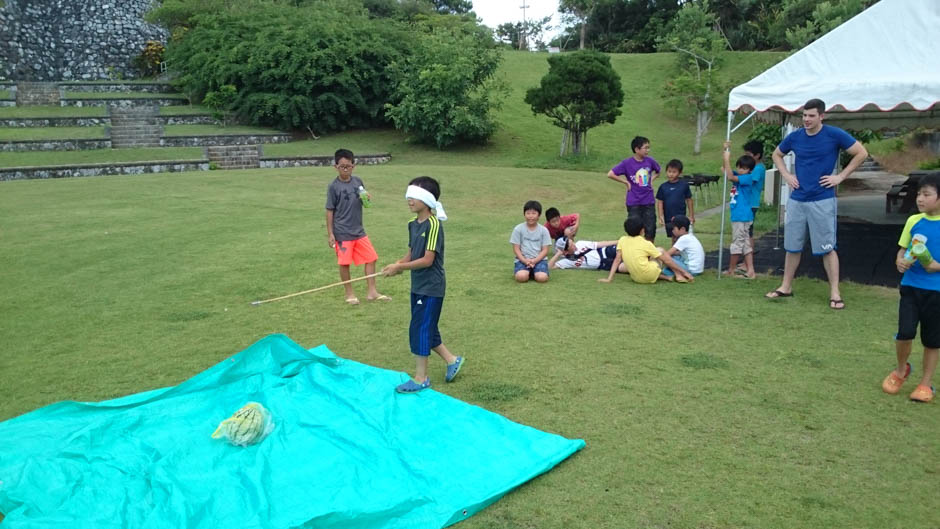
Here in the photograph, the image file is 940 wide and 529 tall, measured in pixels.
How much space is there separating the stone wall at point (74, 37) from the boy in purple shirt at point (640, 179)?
27633 mm

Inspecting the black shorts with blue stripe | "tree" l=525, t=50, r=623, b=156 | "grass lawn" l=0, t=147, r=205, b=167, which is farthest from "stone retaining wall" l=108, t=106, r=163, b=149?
the black shorts with blue stripe

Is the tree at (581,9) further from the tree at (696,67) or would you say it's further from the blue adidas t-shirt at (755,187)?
the blue adidas t-shirt at (755,187)

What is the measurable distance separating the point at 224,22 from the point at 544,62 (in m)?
14.2

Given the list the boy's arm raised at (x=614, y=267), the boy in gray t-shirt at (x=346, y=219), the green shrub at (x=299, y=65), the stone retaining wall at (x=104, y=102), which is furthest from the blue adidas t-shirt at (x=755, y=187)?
the stone retaining wall at (x=104, y=102)

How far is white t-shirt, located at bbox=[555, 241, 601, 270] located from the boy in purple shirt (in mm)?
660

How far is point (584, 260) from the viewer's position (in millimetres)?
9078

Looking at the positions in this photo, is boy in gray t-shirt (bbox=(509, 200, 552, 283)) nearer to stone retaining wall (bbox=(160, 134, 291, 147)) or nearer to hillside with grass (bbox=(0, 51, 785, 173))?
hillside with grass (bbox=(0, 51, 785, 173))

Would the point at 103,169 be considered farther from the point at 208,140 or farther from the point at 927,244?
the point at 927,244

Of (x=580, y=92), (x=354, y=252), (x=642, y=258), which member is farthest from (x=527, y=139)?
(x=354, y=252)

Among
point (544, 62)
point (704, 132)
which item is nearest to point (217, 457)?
point (704, 132)

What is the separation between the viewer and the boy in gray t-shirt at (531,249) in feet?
27.0

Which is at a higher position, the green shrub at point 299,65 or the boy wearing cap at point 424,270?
the green shrub at point 299,65

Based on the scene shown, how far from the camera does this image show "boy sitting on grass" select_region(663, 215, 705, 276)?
8.30 meters

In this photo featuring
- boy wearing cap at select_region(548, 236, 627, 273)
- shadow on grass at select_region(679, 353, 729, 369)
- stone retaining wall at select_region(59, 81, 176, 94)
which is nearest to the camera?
shadow on grass at select_region(679, 353, 729, 369)
